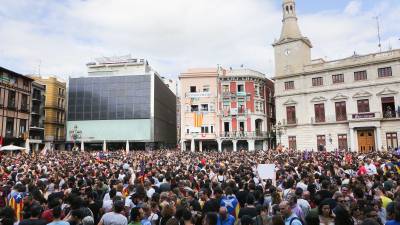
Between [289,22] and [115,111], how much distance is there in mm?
33937

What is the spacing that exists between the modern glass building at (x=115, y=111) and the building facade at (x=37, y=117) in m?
4.59

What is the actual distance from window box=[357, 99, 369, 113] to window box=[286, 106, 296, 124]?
8.29 metres

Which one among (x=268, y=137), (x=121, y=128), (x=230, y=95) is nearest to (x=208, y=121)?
(x=230, y=95)

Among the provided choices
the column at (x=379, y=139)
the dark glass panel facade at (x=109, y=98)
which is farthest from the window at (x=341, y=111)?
the dark glass panel facade at (x=109, y=98)

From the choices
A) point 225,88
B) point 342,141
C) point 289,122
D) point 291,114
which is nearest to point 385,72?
point 342,141

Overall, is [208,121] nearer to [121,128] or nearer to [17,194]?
[121,128]

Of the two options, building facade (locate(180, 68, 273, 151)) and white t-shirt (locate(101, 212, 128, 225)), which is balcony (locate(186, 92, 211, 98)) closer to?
building facade (locate(180, 68, 273, 151))

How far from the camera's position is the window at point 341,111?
128 ft

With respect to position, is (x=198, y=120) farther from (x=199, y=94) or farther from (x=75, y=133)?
(x=75, y=133)

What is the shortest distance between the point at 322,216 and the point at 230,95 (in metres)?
44.1

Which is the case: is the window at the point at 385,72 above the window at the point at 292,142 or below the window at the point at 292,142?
above

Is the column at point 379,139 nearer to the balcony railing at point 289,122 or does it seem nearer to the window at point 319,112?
the window at point 319,112

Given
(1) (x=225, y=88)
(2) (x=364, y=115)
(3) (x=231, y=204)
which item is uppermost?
(1) (x=225, y=88)

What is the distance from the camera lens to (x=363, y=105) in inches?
1491
